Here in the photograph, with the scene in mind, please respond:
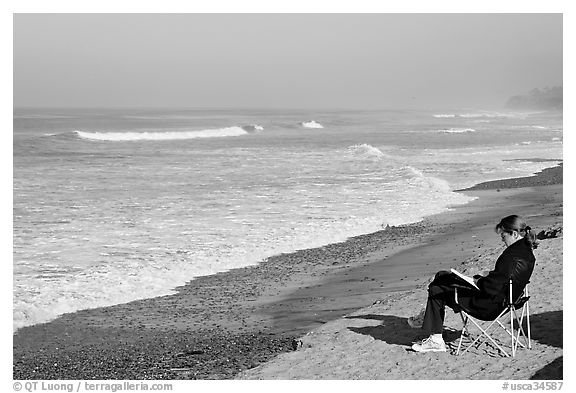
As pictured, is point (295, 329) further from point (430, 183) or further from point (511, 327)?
point (430, 183)

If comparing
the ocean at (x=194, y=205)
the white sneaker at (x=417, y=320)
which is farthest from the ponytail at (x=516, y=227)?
the ocean at (x=194, y=205)

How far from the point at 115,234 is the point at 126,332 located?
207 inches

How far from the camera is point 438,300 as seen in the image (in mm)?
6922

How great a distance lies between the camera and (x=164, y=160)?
29906 mm

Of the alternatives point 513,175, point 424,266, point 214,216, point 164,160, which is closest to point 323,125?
point 164,160

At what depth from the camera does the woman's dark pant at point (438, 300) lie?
22.4 ft

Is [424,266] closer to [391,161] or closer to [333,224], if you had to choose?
[333,224]

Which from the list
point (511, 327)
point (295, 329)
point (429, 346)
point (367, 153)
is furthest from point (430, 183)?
point (511, 327)

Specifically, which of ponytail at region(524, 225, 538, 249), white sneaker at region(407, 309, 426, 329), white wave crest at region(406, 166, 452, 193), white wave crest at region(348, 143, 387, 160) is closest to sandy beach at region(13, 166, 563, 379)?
white sneaker at region(407, 309, 426, 329)

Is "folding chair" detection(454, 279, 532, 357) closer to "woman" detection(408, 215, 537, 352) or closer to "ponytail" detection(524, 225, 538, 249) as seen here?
"woman" detection(408, 215, 537, 352)

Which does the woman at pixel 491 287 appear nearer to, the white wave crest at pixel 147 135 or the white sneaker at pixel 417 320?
the white sneaker at pixel 417 320

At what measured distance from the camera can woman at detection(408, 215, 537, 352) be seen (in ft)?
21.8

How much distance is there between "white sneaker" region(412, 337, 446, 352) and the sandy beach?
6 centimetres

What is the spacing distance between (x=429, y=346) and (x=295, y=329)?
1726mm
